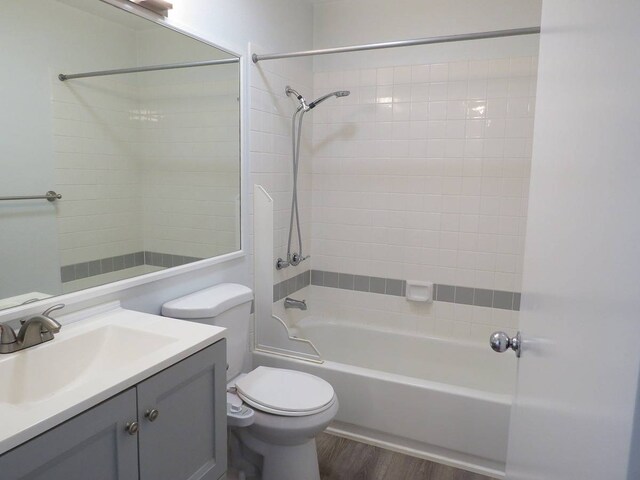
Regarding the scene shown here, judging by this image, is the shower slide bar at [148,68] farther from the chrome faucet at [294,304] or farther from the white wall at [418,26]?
the chrome faucet at [294,304]

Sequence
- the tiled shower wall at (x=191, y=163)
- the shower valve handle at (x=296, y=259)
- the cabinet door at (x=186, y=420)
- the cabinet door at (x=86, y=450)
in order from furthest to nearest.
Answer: the shower valve handle at (x=296, y=259)
the tiled shower wall at (x=191, y=163)
the cabinet door at (x=186, y=420)
the cabinet door at (x=86, y=450)

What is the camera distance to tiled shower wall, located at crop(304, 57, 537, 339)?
2.58 metres

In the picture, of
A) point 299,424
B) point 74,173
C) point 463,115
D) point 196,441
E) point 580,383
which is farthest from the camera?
point 463,115

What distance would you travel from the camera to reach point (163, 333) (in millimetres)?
1397

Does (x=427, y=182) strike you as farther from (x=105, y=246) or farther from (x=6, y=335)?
(x=6, y=335)

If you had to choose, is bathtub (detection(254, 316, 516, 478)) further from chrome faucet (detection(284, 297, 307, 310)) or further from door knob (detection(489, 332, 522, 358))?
door knob (detection(489, 332, 522, 358))

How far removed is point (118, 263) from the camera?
1.71 meters

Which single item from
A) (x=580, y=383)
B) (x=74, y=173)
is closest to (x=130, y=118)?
(x=74, y=173)

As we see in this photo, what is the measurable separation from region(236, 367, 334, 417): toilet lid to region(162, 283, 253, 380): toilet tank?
0.42ft

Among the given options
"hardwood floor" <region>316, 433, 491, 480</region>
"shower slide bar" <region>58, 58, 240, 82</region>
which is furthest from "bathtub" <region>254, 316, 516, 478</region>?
"shower slide bar" <region>58, 58, 240, 82</region>

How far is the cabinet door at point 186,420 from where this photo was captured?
3.82ft

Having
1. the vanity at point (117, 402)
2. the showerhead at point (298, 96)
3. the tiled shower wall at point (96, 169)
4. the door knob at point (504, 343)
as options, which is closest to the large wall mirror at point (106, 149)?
the tiled shower wall at point (96, 169)

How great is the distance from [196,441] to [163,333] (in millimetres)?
355

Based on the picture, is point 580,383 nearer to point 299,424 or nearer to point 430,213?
point 299,424
